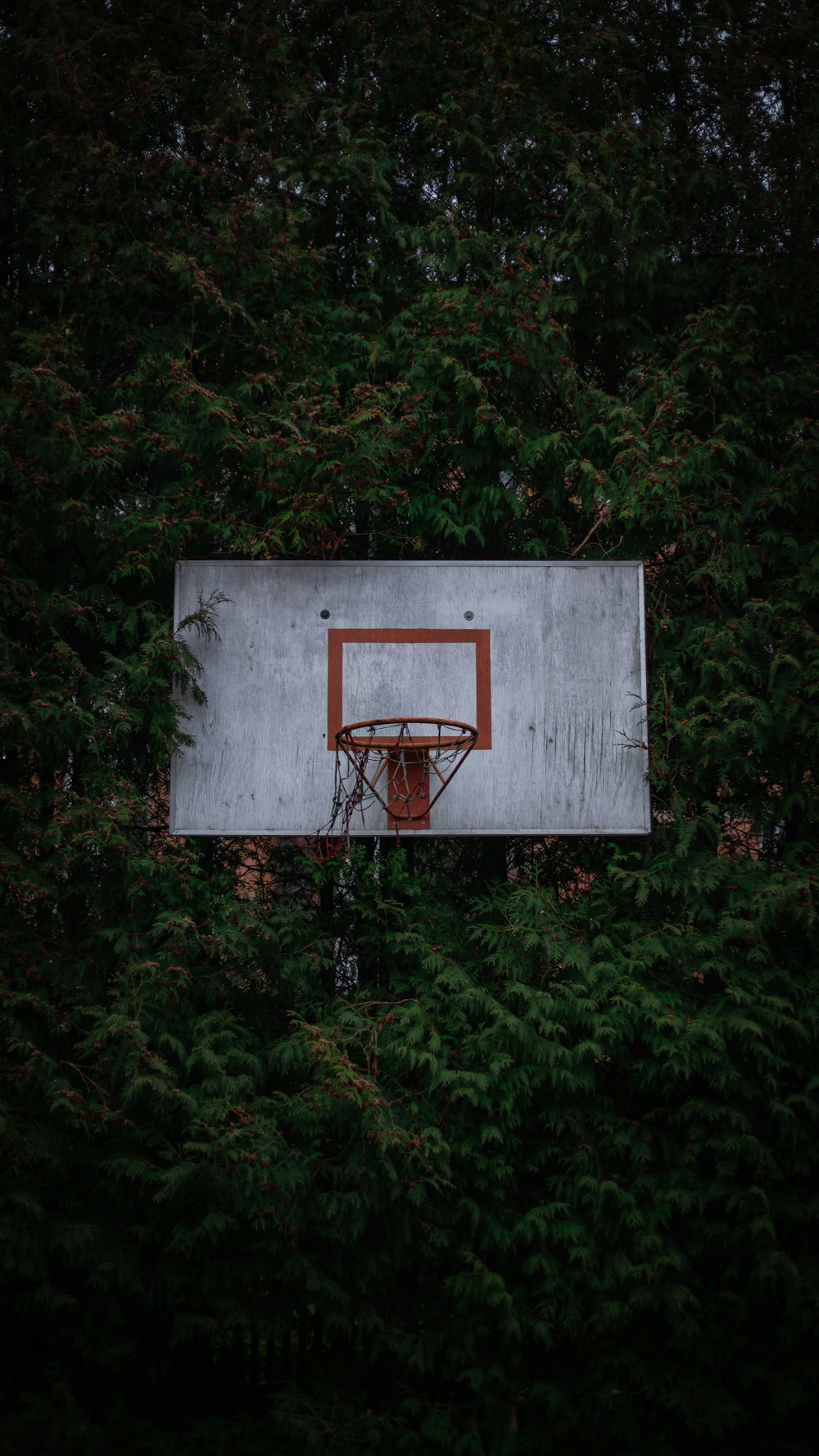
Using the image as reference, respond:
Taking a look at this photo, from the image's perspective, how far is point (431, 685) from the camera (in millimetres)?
6582

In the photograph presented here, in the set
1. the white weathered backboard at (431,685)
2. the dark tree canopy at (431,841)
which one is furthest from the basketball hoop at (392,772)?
the dark tree canopy at (431,841)

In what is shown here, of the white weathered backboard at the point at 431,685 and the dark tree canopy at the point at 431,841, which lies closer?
the dark tree canopy at the point at 431,841

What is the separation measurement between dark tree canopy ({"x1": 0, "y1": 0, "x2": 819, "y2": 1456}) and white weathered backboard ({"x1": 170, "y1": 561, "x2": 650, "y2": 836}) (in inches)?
12.5

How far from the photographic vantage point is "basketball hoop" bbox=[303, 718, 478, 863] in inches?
252

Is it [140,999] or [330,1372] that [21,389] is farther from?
[330,1372]

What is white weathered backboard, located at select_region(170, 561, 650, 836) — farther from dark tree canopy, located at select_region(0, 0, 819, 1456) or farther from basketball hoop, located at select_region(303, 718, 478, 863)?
dark tree canopy, located at select_region(0, 0, 819, 1456)

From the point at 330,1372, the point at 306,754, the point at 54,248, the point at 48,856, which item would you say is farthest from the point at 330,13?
the point at 330,1372

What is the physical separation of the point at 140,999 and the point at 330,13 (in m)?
6.28

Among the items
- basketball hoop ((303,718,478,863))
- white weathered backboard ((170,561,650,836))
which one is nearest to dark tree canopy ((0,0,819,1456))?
white weathered backboard ((170,561,650,836))

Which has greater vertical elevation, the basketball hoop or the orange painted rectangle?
the orange painted rectangle

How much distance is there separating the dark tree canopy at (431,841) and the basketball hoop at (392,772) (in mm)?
674

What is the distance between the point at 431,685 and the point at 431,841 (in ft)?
4.60

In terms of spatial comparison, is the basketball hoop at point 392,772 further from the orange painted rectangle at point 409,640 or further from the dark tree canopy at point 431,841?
the dark tree canopy at point 431,841

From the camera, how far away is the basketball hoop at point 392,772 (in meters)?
6.39
